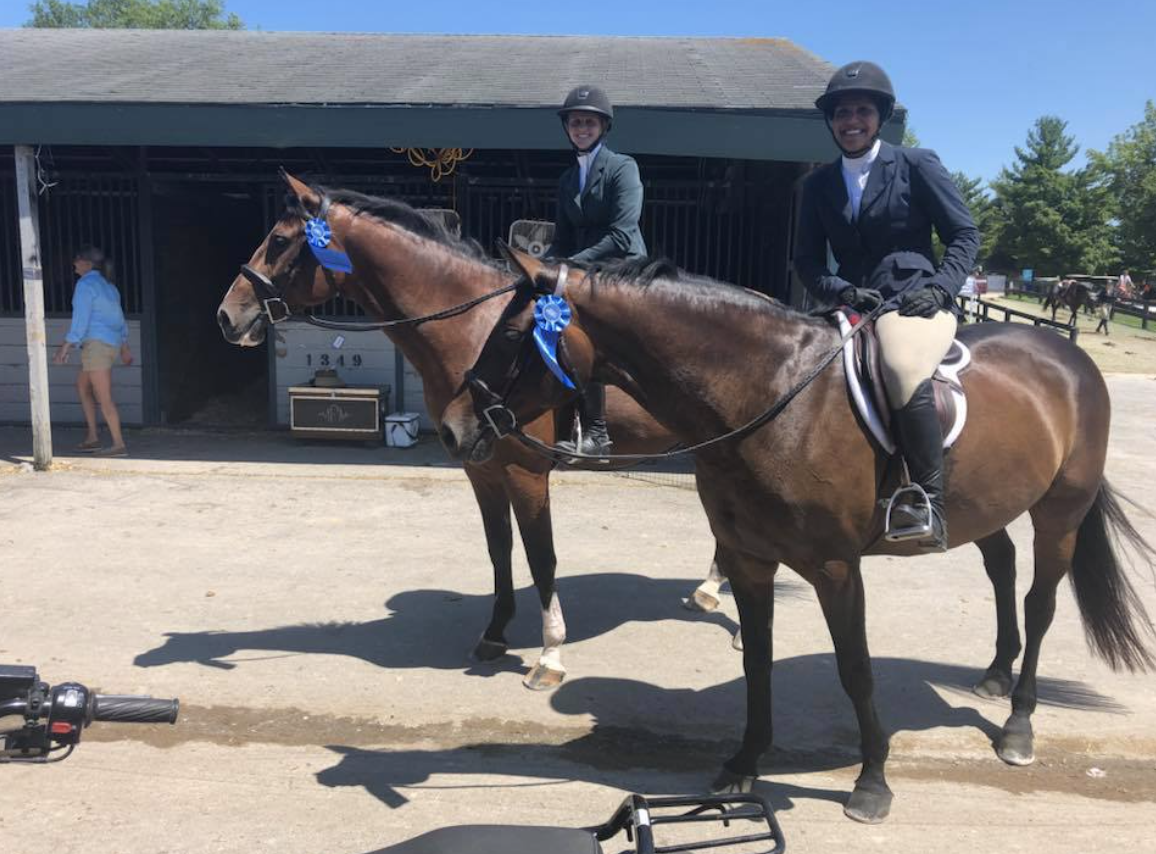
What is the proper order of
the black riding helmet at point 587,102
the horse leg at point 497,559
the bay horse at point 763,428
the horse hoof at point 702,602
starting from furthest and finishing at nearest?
the horse hoof at point 702,602
the horse leg at point 497,559
the black riding helmet at point 587,102
the bay horse at point 763,428

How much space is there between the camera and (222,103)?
8.00 metres

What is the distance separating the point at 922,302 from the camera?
3037mm

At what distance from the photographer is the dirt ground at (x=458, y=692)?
3.13m

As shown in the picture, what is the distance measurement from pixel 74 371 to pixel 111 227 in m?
1.78

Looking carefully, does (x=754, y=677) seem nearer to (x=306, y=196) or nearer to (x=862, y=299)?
(x=862, y=299)

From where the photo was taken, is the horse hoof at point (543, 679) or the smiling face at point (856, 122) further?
the horse hoof at point (543, 679)

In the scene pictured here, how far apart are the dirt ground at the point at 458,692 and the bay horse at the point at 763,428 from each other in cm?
37

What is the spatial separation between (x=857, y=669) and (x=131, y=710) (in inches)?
94.5

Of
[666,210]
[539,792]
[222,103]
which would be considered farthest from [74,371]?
[539,792]

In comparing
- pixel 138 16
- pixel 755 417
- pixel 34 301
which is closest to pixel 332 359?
pixel 34 301

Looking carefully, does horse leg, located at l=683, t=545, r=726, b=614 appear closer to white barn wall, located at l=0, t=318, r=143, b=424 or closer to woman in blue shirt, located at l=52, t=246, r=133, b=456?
woman in blue shirt, located at l=52, t=246, r=133, b=456

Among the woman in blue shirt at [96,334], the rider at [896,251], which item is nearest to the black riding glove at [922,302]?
the rider at [896,251]

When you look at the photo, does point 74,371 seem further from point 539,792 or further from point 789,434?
point 789,434

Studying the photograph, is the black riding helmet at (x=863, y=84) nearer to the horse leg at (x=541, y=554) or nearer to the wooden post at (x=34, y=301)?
the horse leg at (x=541, y=554)
